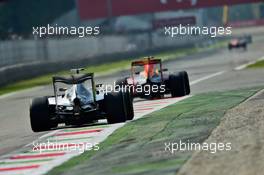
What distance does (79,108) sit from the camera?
1734cm

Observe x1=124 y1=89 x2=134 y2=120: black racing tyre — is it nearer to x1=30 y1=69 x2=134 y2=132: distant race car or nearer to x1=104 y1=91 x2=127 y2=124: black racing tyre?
x1=30 y1=69 x2=134 y2=132: distant race car

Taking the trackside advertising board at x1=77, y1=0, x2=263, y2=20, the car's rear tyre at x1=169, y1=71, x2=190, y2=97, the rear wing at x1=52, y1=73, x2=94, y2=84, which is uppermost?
the trackside advertising board at x1=77, y1=0, x2=263, y2=20

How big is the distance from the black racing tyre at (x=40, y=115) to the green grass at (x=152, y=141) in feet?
5.82

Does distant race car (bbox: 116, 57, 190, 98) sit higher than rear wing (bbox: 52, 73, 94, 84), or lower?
lower

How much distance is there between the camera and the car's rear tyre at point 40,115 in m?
17.2

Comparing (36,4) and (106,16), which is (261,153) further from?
(36,4)

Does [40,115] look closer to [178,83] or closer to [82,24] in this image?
[178,83]

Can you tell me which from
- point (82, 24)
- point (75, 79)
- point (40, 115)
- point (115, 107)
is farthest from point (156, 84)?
point (82, 24)

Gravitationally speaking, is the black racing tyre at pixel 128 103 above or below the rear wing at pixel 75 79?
below

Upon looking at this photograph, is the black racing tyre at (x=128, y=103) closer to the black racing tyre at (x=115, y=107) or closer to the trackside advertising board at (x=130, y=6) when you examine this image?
the black racing tyre at (x=115, y=107)

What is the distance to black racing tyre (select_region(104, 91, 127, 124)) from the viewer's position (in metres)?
17.2

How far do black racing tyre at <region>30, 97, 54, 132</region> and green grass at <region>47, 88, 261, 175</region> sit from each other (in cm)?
177

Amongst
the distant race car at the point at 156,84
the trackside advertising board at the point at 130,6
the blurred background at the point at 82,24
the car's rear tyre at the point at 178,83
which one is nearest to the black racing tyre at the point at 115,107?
the distant race car at the point at 156,84

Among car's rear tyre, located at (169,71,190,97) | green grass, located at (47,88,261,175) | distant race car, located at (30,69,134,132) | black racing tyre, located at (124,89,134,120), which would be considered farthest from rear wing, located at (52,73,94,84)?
car's rear tyre, located at (169,71,190,97)
